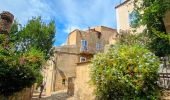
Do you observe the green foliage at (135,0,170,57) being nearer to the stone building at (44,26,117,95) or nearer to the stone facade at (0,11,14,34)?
the stone facade at (0,11,14,34)

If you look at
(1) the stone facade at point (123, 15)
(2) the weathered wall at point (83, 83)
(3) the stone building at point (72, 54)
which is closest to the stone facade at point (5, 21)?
(2) the weathered wall at point (83, 83)

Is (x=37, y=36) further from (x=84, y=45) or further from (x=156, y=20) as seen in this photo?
(x=156, y=20)

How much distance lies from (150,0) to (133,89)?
7.27 metres

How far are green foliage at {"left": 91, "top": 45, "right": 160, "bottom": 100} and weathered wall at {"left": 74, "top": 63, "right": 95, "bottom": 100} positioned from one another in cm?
322

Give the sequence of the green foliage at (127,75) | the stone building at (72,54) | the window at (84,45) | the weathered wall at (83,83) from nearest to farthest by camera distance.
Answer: the green foliage at (127,75), the weathered wall at (83,83), the stone building at (72,54), the window at (84,45)

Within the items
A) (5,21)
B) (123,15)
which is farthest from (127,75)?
(123,15)

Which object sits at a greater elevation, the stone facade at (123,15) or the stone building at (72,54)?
the stone facade at (123,15)

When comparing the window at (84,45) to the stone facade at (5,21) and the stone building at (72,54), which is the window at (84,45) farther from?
the stone facade at (5,21)

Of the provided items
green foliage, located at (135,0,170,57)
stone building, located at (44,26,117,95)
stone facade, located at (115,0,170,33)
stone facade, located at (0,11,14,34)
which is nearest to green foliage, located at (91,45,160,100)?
green foliage, located at (135,0,170,57)

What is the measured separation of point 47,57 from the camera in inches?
1265

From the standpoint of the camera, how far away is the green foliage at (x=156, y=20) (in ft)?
53.5

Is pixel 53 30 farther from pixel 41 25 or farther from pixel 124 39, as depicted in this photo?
pixel 124 39

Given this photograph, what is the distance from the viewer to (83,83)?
19.3 metres

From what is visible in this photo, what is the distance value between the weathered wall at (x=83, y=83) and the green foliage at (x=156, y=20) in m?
5.30
